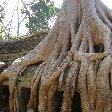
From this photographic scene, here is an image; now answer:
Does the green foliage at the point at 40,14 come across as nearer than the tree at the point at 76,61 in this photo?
No

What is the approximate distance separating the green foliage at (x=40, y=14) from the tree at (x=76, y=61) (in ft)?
41.1

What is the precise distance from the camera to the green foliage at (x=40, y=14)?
19.1 m

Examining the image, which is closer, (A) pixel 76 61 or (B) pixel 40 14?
(A) pixel 76 61

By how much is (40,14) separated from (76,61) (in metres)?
15.2

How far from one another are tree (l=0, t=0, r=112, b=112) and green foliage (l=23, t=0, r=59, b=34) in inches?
493

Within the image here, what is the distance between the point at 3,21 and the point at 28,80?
15383 millimetres

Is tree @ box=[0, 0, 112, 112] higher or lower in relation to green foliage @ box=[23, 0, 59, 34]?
lower

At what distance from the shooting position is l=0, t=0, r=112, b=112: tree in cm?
438

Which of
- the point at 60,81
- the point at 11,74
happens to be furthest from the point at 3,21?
the point at 60,81

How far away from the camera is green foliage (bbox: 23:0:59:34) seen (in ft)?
62.7

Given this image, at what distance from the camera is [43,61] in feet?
19.5

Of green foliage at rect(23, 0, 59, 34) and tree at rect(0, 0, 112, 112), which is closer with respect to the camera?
tree at rect(0, 0, 112, 112)

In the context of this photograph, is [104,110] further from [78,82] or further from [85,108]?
[78,82]

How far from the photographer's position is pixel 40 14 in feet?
64.9
